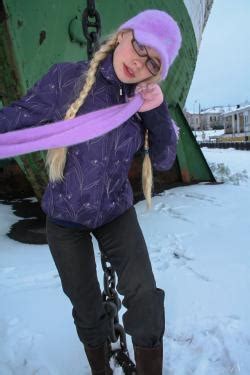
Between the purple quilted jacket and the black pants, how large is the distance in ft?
0.21

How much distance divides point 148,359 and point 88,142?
2.74ft

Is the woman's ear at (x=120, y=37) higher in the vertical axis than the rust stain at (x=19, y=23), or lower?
lower

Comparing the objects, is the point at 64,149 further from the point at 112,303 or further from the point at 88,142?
the point at 112,303

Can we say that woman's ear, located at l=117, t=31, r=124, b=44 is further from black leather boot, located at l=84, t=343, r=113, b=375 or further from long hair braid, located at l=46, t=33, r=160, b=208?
black leather boot, located at l=84, t=343, r=113, b=375

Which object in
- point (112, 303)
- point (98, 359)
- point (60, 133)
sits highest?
point (60, 133)

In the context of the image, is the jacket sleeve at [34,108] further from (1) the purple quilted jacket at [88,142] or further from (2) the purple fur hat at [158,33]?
(2) the purple fur hat at [158,33]

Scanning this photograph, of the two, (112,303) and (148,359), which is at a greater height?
(112,303)

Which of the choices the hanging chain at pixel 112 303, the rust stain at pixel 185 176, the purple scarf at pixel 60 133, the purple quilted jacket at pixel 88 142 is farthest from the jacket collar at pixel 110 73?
the rust stain at pixel 185 176

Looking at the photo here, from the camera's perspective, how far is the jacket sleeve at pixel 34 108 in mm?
1560

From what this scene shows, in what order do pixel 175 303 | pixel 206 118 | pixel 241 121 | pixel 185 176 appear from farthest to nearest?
pixel 206 118 → pixel 241 121 → pixel 185 176 → pixel 175 303

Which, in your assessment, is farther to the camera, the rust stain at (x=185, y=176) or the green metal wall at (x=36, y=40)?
the rust stain at (x=185, y=176)

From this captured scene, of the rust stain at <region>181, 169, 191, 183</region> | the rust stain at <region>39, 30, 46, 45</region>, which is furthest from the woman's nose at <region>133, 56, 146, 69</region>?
the rust stain at <region>181, 169, 191, 183</region>

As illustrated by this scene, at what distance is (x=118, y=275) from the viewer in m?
1.70

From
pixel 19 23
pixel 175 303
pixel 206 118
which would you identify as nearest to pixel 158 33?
pixel 175 303
